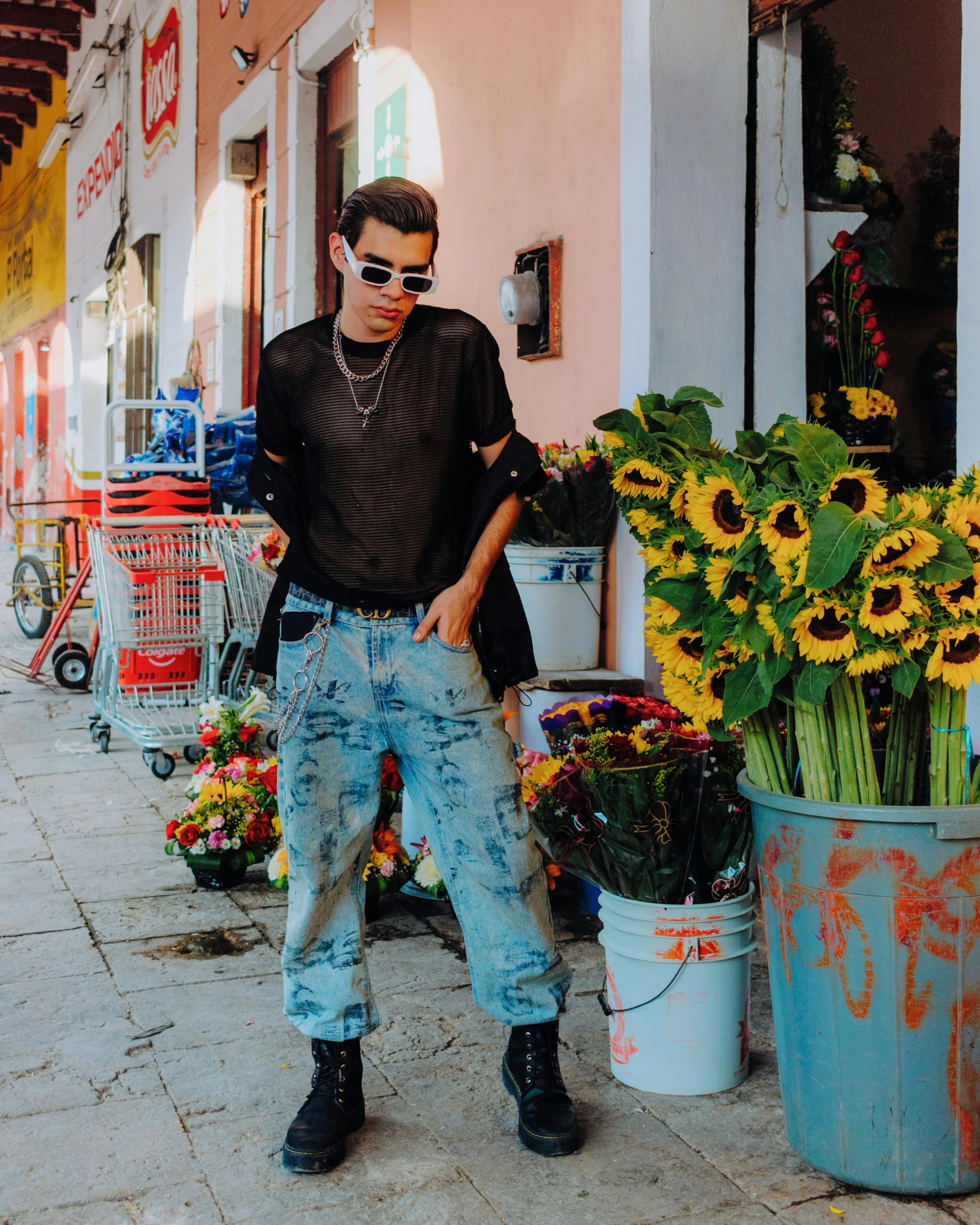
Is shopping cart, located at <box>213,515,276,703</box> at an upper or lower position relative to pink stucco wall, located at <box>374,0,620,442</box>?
lower

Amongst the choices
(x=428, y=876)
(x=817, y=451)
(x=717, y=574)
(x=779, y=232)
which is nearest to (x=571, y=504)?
(x=779, y=232)

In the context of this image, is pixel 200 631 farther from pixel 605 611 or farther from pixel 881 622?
pixel 881 622

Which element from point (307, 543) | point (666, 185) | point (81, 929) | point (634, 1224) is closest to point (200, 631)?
point (81, 929)

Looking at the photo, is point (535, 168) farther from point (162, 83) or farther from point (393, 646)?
point (162, 83)

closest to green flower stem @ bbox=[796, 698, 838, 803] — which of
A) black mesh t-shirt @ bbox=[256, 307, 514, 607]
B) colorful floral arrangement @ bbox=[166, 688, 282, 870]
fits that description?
black mesh t-shirt @ bbox=[256, 307, 514, 607]

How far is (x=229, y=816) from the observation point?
4.32 m

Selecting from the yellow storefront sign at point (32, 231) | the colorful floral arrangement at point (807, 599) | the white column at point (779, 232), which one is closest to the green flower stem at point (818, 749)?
the colorful floral arrangement at point (807, 599)

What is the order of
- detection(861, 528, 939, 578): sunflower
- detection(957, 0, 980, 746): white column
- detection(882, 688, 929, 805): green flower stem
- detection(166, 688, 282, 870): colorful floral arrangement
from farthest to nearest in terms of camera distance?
detection(166, 688, 282, 870): colorful floral arrangement
detection(957, 0, 980, 746): white column
detection(882, 688, 929, 805): green flower stem
detection(861, 528, 939, 578): sunflower

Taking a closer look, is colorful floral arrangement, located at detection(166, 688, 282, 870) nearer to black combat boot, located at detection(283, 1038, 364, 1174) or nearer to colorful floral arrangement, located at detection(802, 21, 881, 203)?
black combat boot, located at detection(283, 1038, 364, 1174)

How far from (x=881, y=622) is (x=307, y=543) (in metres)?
1.09

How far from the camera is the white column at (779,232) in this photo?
15.6 ft

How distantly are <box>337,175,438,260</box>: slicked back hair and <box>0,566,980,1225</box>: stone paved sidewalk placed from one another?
1756mm

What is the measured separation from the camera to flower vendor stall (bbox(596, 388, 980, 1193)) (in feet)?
7.13

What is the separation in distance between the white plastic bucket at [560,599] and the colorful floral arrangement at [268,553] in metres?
1.12
